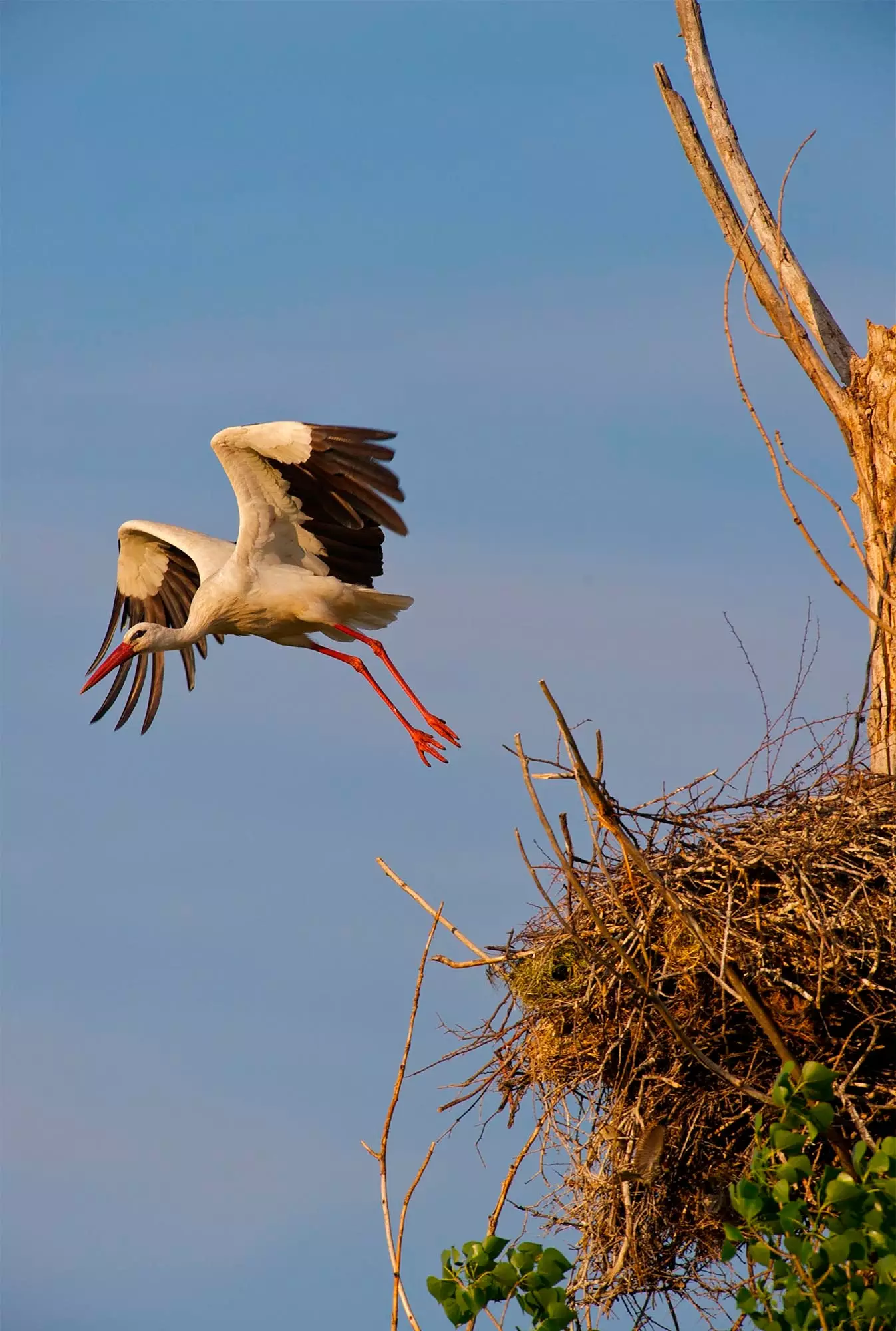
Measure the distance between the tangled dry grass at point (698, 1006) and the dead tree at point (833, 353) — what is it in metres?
0.87

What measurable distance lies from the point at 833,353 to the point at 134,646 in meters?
4.73

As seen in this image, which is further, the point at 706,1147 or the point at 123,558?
the point at 123,558

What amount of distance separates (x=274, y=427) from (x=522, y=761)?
4.44 meters

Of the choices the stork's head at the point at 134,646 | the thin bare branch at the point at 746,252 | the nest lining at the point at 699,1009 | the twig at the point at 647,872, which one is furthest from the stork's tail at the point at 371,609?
the twig at the point at 647,872

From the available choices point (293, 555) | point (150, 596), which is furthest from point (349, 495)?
point (150, 596)

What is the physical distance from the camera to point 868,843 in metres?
5.55

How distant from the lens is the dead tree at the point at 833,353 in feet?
22.6

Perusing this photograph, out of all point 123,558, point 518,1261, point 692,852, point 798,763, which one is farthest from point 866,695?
point 123,558

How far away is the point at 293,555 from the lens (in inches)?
368

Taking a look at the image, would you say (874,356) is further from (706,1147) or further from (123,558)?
(123,558)

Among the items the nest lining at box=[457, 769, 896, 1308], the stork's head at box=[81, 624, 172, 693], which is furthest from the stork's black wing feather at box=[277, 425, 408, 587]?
the nest lining at box=[457, 769, 896, 1308]

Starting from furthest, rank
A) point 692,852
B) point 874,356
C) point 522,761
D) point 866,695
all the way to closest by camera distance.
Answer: point 874,356
point 866,695
point 692,852
point 522,761

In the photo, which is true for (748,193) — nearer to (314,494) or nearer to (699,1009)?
(314,494)

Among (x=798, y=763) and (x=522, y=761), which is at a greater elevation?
(x=798, y=763)
